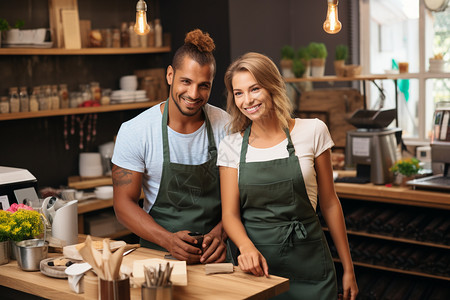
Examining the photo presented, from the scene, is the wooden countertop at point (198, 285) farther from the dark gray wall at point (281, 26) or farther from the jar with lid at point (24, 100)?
the dark gray wall at point (281, 26)

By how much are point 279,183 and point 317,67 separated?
2752 mm

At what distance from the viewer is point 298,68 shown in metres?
5.11

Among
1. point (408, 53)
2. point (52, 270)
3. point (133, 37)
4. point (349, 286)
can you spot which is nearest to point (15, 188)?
point (52, 270)

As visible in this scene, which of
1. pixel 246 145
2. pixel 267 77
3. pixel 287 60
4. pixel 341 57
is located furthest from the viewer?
pixel 287 60

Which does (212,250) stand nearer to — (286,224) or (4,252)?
(286,224)

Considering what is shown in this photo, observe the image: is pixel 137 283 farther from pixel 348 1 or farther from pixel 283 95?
pixel 348 1

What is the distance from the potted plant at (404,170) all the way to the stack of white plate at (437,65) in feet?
3.81

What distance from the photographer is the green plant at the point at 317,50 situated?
5.09 meters

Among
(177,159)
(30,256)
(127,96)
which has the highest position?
(127,96)

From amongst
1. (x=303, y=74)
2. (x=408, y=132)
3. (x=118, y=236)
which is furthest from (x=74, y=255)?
(x=408, y=132)

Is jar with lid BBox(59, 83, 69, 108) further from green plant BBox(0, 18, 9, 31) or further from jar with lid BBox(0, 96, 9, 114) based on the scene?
green plant BBox(0, 18, 9, 31)

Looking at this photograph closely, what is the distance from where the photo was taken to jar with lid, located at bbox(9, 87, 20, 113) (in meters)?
4.23

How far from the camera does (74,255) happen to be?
2324mm

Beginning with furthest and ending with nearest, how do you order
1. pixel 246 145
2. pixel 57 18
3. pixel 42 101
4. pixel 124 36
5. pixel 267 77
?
pixel 124 36
pixel 57 18
pixel 42 101
pixel 246 145
pixel 267 77
